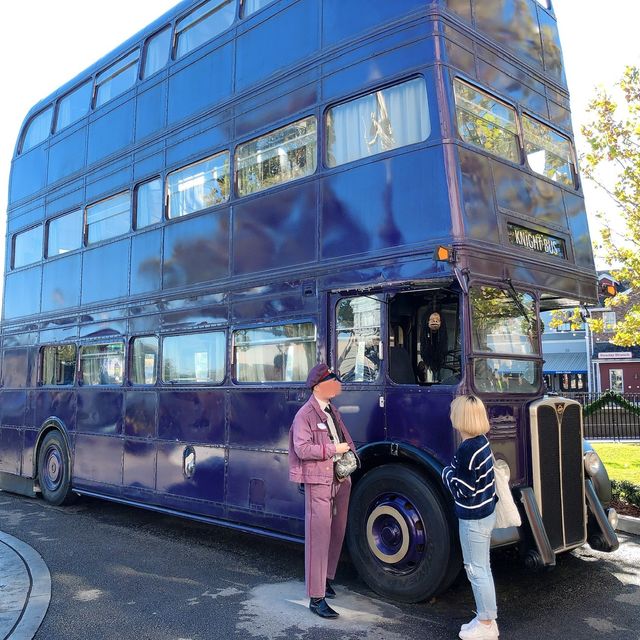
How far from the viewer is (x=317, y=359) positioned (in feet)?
18.9

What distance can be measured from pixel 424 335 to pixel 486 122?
1907mm

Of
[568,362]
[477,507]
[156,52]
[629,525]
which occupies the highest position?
[156,52]

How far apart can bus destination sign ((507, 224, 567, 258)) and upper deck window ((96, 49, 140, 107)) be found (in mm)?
5980

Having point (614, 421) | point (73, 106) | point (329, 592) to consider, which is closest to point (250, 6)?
point (73, 106)

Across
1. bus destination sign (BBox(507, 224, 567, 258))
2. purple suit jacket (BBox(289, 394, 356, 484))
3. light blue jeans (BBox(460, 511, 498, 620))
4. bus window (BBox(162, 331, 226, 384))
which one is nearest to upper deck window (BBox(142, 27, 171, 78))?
bus window (BBox(162, 331, 226, 384))

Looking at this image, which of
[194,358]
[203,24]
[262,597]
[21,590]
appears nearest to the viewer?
[262,597]

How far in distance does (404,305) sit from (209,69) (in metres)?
4.06

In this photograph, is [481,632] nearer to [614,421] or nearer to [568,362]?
[614,421]

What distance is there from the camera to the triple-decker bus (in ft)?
16.6

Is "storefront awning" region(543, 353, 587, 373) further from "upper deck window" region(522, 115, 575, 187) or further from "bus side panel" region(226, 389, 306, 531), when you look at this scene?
"bus side panel" region(226, 389, 306, 531)

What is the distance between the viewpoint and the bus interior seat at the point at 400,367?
5.30 metres

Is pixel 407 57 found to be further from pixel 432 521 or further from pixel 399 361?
pixel 432 521

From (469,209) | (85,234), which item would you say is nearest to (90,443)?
(85,234)

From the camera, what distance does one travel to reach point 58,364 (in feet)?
32.0
